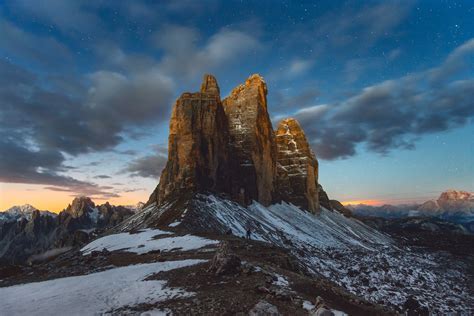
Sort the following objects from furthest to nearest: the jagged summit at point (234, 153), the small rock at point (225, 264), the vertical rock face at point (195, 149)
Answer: the jagged summit at point (234, 153)
the vertical rock face at point (195, 149)
the small rock at point (225, 264)

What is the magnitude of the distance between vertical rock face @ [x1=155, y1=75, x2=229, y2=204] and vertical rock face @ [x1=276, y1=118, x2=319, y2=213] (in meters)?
48.8

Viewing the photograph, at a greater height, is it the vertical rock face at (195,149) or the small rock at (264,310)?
the vertical rock face at (195,149)

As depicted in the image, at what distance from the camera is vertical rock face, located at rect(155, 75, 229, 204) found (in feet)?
319

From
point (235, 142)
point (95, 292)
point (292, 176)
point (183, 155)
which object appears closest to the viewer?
point (95, 292)

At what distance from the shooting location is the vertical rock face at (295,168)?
516ft

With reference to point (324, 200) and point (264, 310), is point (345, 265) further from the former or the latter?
point (324, 200)

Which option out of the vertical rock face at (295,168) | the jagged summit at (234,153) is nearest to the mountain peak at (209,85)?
the jagged summit at (234,153)

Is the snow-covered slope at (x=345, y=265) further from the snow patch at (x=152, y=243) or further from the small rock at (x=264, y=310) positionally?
the small rock at (x=264, y=310)

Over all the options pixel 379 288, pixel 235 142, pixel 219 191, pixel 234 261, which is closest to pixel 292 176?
pixel 235 142

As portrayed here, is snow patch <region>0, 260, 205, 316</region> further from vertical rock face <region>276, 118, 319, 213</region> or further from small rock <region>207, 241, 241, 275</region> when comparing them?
vertical rock face <region>276, 118, 319, 213</region>

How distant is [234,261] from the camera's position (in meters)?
20.5

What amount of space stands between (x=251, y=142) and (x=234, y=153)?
26.1ft

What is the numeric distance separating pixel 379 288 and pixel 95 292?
4162 centimetres

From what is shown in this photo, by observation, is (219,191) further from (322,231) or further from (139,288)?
(139,288)
